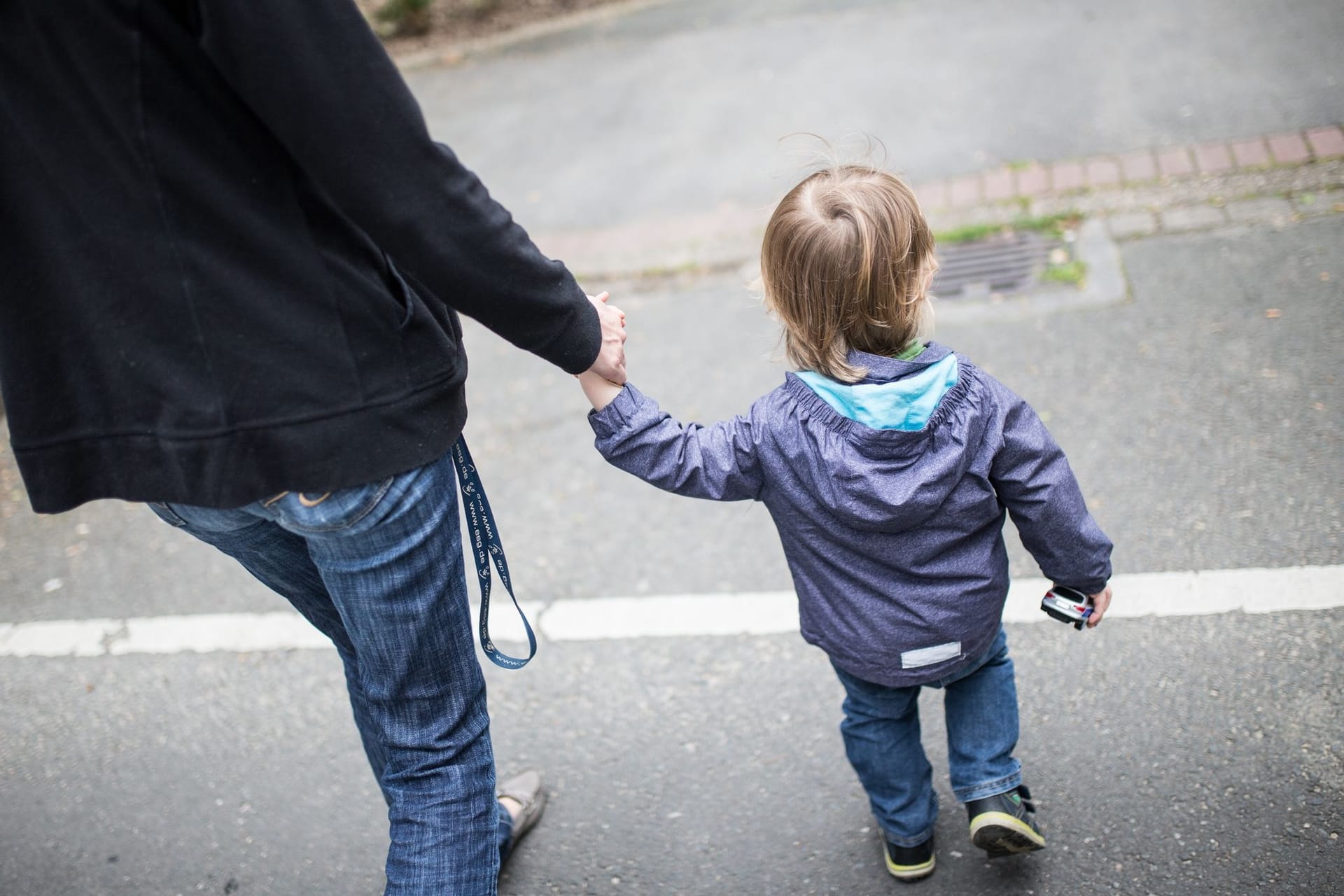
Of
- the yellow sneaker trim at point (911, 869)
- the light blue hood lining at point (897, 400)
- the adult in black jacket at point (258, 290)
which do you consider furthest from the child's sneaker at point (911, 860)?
the adult in black jacket at point (258, 290)

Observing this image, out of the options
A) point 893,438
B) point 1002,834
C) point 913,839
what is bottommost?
point 913,839

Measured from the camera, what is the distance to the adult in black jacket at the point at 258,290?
138cm

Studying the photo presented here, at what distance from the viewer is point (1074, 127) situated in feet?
17.1

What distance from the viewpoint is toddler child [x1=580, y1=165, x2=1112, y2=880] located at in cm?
183

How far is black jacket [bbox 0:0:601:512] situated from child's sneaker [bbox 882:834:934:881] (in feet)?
4.16

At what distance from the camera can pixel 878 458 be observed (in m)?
1.84

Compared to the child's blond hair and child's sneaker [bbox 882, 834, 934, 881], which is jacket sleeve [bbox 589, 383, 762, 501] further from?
child's sneaker [bbox 882, 834, 934, 881]

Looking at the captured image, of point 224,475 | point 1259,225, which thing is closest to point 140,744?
point 224,475

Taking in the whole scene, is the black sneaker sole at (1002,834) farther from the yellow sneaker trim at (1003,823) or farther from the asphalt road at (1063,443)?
the asphalt road at (1063,443)

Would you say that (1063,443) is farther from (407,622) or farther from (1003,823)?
(407,622)

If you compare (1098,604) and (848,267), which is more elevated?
(848,267)

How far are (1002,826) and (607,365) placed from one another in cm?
113

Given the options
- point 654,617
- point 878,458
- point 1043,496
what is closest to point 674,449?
point 878,458

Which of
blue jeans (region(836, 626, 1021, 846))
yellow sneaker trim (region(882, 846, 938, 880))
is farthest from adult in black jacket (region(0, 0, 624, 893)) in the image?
yellow sneaker trim (region(882, 846, 938, 880))
